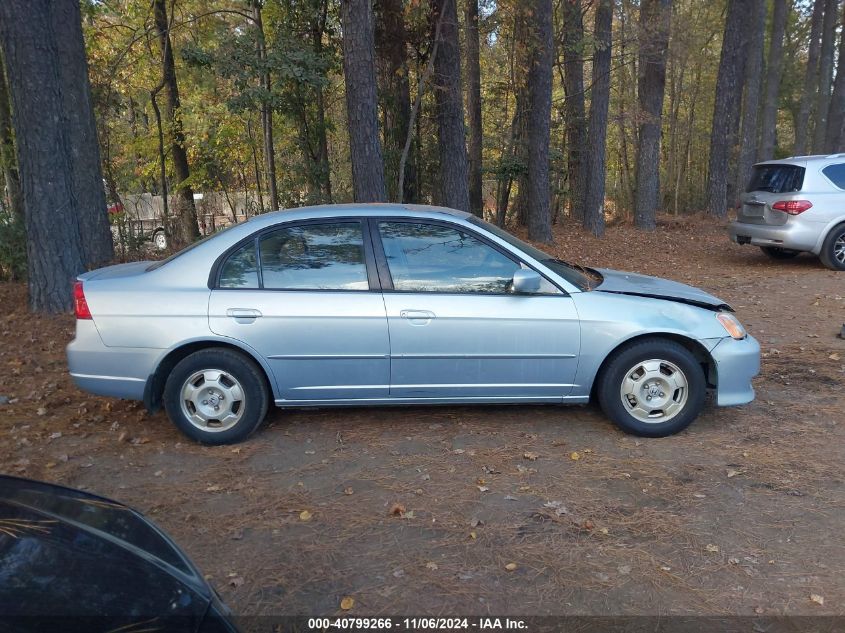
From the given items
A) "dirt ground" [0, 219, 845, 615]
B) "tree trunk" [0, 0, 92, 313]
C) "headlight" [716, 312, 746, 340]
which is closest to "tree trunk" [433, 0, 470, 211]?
"tree trunk" [0, 0, 92, 313]

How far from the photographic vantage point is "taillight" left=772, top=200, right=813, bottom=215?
11.1 meters

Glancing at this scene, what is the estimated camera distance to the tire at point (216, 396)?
477 centimetres

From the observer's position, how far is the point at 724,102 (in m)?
19.0

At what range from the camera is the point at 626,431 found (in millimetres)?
4922

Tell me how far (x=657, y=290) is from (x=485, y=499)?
7.05 feet

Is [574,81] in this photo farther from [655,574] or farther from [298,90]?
[655,574]

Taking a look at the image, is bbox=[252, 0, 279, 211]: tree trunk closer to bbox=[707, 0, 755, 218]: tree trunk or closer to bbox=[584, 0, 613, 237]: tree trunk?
bbox=[584, 0, 613, 237]: tree trunk

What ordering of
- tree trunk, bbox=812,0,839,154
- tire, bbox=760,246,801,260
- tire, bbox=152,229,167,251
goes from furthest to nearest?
tree trunk, bbox=812,0,839,154, tire, bbox=760,246,801,260, tire, bbox=152,229,167,251

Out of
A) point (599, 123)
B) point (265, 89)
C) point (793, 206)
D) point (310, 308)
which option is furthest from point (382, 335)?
point (599, 123)

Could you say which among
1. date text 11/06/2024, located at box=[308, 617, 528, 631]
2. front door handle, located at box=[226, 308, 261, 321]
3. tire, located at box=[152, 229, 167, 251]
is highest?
front door handle, located at box=[226, 308, 261, 321]

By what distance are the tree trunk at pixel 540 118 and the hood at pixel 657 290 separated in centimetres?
926

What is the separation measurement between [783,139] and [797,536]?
42542 mm

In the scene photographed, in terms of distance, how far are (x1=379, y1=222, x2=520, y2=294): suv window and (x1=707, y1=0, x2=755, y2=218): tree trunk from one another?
16.8 metres

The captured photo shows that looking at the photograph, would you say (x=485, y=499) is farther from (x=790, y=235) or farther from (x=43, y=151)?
(x=790, y=235)
